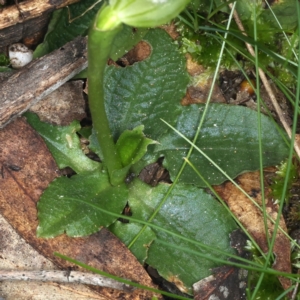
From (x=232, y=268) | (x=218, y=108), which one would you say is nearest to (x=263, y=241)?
(x=232, y=268)

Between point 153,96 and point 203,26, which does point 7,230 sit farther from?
point 203,26

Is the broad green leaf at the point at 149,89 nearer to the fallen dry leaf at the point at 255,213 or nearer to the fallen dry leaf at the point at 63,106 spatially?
the fallen dry leaf at the point at 63,106

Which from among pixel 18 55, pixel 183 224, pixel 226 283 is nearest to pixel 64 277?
pixel 183 224

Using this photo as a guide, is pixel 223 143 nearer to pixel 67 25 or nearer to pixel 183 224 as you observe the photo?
pixel 183 224

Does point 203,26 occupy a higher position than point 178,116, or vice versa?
point 203,26

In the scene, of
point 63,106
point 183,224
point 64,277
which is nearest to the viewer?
point 64,277

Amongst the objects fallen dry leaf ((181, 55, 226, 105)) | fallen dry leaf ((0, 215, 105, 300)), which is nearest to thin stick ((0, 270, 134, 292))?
fallen dry leaf ((0, 215, 105, 300))
